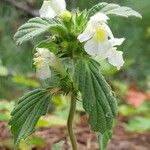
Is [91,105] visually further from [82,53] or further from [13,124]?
[13,124]

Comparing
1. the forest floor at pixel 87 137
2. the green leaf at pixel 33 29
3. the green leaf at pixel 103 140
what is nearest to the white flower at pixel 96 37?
the green leaf at pixel 33 29

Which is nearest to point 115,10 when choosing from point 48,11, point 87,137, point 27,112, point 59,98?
point 48,11

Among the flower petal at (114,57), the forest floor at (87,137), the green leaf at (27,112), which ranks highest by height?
the flower petal at (114,57)

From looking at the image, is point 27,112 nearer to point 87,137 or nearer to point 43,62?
point 43,62

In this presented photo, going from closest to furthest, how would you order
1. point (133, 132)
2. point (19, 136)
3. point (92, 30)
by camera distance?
point (92, 30), point (19, 136), point (133, 132)

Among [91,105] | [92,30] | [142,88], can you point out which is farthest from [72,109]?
[142,88]

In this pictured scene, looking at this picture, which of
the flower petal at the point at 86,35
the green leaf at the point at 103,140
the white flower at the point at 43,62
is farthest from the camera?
the green leaf at the point at 103,140

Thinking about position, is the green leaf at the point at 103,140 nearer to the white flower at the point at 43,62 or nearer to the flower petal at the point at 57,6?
the white flower at the point at 43,62
